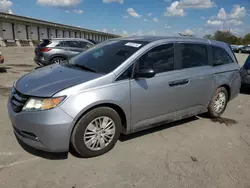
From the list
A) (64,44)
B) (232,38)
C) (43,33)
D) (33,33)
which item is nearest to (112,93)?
(64,44)

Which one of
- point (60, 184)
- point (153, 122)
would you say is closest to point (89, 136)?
point (60, 184)

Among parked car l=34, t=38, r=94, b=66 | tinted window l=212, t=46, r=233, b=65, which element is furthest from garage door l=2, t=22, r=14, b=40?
tinted window l=212, t=46, r=233, b=65

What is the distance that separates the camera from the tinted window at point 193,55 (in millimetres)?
3854

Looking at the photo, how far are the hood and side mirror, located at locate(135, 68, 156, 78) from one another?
22.6 inches

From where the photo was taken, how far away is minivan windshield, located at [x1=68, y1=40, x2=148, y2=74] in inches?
128

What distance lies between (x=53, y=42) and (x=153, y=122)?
28.3 feet

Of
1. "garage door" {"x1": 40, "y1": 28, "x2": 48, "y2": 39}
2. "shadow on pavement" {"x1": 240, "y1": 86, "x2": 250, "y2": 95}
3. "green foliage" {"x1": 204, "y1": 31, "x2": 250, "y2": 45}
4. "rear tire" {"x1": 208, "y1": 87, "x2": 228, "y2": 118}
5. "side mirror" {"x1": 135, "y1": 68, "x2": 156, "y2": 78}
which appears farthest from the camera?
"green foliage" {"x1": 204, "y1": 31, "x2": 250, "y2": 45}

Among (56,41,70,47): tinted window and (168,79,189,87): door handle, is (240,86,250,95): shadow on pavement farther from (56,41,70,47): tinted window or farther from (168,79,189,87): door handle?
(56,41,70,47): tinted window

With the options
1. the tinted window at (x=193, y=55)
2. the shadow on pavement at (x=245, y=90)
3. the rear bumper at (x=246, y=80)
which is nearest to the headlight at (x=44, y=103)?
the tinted window at (x=193, y=55)

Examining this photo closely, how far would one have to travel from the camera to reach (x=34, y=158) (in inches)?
116

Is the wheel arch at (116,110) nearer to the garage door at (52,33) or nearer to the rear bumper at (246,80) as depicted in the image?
the rear bumper at (246,80)

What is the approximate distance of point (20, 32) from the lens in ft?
154

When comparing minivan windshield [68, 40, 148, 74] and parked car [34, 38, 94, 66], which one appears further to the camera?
parked car [34, 38, 94, 66]

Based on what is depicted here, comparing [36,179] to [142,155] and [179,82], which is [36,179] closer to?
[142,155]
